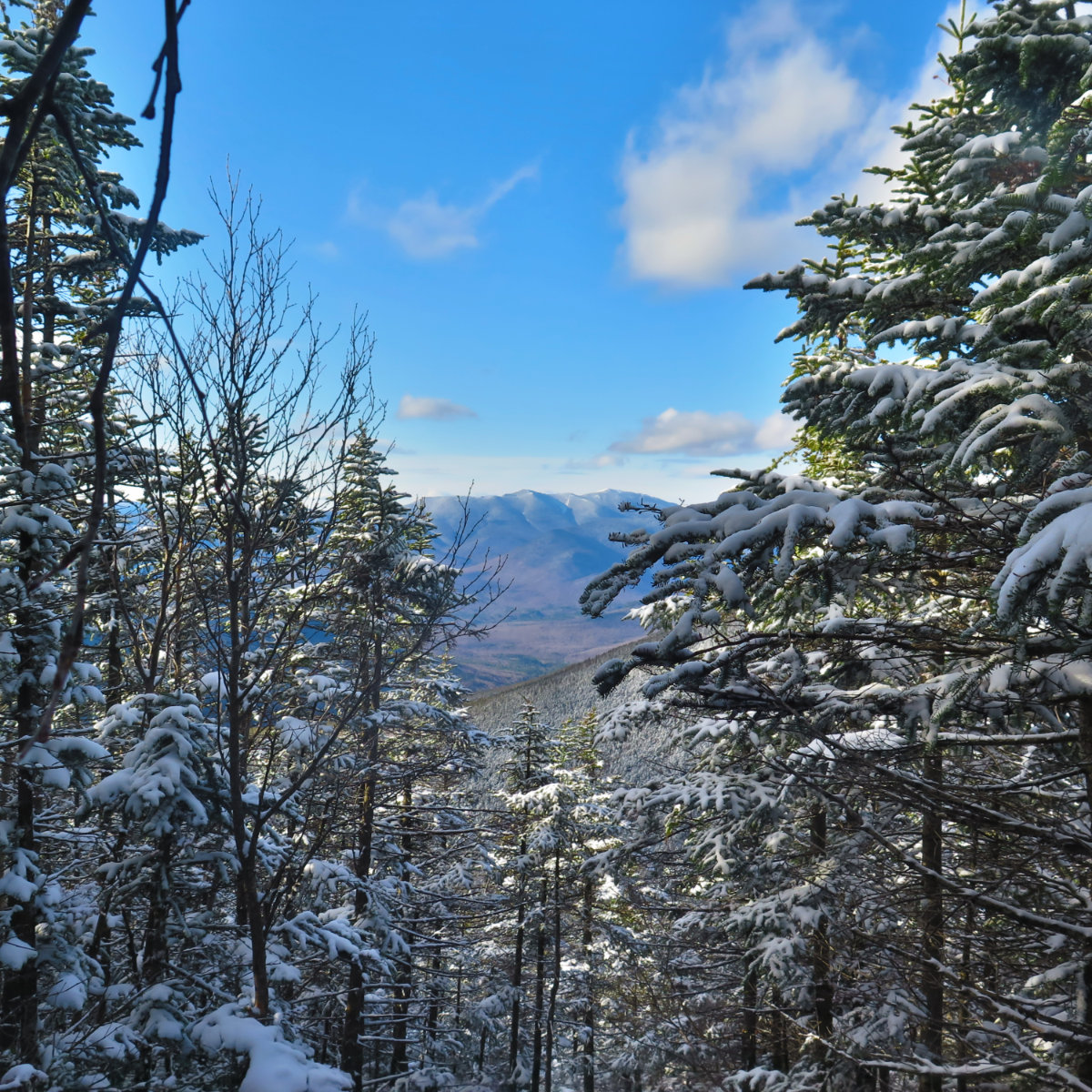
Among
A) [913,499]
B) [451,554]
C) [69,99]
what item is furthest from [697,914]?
[69,99]

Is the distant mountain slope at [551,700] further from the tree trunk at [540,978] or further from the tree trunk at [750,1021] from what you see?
the tree trunk at [750,1021]

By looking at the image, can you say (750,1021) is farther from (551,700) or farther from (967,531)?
(551,700)

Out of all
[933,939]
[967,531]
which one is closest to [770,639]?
[967,531]

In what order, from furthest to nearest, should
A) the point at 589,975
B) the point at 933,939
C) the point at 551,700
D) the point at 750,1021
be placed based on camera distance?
the point at 551,700, the point at 589,975, the point at 750,1021, the point at 933,939

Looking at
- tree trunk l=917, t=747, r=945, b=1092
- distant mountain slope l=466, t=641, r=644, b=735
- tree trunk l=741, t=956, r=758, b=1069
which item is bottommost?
distant mountain slope l=466, t=641, r=644, b=735

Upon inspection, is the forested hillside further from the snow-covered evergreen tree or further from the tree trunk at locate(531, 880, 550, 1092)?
the tree trunk at locate(531, 880, 550, 1092)

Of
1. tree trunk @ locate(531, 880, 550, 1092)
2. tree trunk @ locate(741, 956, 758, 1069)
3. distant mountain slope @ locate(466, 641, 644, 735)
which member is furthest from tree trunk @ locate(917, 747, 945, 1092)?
distant mountain slope @ locate(466, 641, 644, 735)

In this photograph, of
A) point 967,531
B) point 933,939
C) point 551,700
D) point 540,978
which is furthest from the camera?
point 551,700

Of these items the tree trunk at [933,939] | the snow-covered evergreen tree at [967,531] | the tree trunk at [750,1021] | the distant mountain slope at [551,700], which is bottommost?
the distant mountain slope at [551,700]

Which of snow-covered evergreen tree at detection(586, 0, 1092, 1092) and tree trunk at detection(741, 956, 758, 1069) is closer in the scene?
snow-covered evergreen tree at detection(586, 0, 1092, 1092)

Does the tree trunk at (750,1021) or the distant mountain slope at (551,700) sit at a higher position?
the tree trunk at (750,1021)

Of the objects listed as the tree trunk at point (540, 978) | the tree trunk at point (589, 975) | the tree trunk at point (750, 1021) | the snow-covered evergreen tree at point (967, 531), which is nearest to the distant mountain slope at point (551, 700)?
the tree trunk at point (589, 975)

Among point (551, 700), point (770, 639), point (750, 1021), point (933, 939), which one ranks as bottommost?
point (551, 700)

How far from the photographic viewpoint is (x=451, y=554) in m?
5.67
